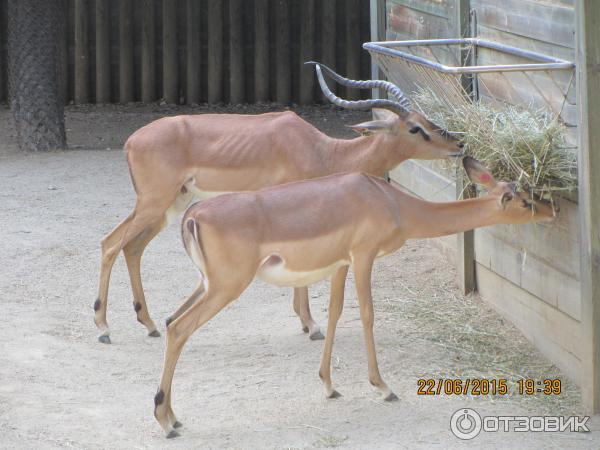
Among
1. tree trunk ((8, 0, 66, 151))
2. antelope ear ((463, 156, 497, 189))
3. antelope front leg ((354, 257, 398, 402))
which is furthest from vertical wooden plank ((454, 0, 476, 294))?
tree trunk ((8, 0, 66, 151))

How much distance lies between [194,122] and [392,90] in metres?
1.34

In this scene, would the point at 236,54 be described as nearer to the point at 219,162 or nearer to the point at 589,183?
the point at 219,162

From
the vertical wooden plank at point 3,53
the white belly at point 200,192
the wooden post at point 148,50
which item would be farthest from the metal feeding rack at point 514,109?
the vertical wooden plank at point 3,53

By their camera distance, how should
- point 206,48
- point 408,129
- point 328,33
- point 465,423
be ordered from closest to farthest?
point 465,423, point 408,129, point 328,33, point 206,48

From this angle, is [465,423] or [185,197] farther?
[185,197]

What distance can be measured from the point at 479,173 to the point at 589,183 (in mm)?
645

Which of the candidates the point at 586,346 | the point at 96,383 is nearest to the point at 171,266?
the point at 96,383

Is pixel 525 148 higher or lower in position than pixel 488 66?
lower

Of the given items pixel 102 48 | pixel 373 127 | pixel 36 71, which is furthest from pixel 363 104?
pixel 102 48

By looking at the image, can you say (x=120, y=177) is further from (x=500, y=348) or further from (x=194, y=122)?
(x=500, y=348)

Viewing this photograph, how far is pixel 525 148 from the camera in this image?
5.48 metres

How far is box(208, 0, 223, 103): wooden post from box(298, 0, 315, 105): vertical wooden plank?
3.58 ft

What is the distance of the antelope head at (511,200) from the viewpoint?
5.44 metres

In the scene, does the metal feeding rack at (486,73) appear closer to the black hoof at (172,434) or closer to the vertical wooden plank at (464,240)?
the vertical wooden plank at (464,240)
